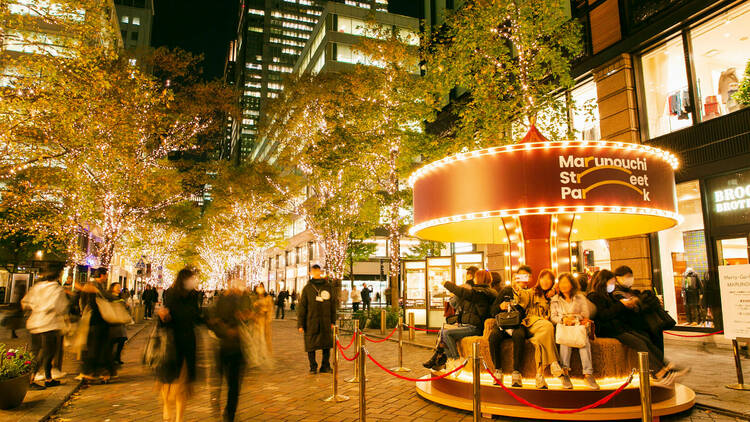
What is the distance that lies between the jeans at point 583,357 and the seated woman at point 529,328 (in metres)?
0.09

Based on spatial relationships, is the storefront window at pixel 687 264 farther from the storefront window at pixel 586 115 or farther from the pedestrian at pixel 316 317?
the pedestrian at pixel 316 317

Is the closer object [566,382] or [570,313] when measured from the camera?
[566,382]

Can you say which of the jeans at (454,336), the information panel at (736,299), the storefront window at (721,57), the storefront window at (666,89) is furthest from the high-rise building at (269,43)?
the jeans at (454,336)

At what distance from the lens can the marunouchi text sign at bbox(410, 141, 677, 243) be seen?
7395mm

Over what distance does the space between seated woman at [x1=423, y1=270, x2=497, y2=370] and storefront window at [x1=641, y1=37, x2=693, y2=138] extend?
1048 cm

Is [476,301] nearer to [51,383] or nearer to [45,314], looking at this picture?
[45,314]

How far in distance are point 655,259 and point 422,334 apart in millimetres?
8057

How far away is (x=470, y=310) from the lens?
7.45 m

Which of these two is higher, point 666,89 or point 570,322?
point 666,89

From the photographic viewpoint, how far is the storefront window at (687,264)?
13.1 meters

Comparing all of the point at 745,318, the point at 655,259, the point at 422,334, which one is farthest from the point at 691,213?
the point at 422,334

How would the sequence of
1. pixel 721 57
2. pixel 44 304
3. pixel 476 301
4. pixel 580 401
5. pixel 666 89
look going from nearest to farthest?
pixel 580 401
pixel 476 301
pixel 44 304
pixel 721 57
pixel 666 89

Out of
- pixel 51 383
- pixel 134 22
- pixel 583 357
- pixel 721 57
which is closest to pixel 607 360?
pixel 583 357

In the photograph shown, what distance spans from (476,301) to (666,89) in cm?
1151
